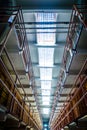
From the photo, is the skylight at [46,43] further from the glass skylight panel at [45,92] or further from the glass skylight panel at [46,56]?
the glass skylight panel at [45,92]

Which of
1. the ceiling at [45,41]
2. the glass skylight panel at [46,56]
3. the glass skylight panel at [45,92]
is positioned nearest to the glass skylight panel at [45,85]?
the ceiling at [45,41]

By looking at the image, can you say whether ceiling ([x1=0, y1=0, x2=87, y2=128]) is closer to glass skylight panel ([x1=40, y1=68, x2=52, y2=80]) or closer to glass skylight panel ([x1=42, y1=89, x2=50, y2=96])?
glass skylight panel ([x1=40, y1=68, x2=52, y2=80])

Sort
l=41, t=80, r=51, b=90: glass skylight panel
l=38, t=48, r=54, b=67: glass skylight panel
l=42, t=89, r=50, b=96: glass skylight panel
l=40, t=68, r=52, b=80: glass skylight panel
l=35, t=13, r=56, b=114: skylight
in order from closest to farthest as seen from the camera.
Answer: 1. l=35, t=13, r=56, b=114: skylight
2. l=38, t=48, r=54, b=67: glass skylight panel
3. l=40, t=68, r=52, b=80: glass skylight panel
4. l=41, t=80, r=51, b=90: glass skylight panel
5. l=42, t=89, r=50, b=96: glass skylight panel

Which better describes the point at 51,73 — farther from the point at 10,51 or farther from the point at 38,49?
the point at 10,51

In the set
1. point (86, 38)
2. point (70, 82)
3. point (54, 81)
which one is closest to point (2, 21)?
point (86, 38)

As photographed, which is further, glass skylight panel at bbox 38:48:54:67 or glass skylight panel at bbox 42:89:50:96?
glass skylight panel at bbox 42:89:50:96

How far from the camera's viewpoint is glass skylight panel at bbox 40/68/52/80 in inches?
291

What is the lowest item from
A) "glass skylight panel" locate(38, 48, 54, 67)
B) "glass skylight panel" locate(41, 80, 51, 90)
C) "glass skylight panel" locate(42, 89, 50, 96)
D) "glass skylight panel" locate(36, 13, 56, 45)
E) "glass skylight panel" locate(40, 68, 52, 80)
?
"glass skylight panel" locate(42, 89, 50, 96)

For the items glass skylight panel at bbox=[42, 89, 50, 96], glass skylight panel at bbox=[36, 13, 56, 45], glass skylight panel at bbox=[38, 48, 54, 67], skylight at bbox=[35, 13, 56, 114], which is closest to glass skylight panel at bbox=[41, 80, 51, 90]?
skylight at bbox=[35, 13, 56, 114]

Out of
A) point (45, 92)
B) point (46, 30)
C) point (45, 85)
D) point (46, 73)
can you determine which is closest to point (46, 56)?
point (46, 30)

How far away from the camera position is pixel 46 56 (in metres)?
6.29

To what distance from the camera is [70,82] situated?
23.2ft

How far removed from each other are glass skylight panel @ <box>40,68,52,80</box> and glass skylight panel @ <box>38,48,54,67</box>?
481 mm

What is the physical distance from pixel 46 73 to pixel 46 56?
1.67m
